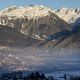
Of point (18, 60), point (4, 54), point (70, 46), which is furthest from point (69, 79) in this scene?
point (70, 46)

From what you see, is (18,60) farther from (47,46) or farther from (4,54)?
(47,46)

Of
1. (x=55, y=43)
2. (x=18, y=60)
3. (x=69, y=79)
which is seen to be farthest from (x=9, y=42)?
(x=69, y=79)

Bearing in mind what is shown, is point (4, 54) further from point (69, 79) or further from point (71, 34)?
point (69, 79)

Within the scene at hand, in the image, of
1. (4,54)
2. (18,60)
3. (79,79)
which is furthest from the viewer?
(4,54)

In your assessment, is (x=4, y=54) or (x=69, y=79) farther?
(x=4, y=54)

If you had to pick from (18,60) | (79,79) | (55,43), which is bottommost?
(79,79)

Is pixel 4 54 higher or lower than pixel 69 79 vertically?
higher

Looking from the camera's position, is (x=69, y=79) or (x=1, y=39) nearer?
(x=69, y=79)

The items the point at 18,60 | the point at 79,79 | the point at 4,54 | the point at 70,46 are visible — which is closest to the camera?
the point at 79,79

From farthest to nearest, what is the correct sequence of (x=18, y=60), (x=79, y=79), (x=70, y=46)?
(x=70, y=46)
(x=18, y=60)
(x=79, y=79)
